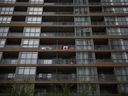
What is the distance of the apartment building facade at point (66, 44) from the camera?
3828 cm

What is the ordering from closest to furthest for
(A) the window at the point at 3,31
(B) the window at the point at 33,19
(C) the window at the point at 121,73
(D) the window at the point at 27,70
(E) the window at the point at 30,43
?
(C) the window at the point at 121,73, (D) the window at the point at 27,70, (E) the window at the point at 30,43, (A) the window at the point at 3,31, (B) the window at the point at 33,19

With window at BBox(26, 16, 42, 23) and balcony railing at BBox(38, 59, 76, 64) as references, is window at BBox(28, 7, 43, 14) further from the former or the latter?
balcony railing at BBox(38, 59, 76, 64)

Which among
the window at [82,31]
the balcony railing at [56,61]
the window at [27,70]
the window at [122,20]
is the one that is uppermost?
the window at [122,20]

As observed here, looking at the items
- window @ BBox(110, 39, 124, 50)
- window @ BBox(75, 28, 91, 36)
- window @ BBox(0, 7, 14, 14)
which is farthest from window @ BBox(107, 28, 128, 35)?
A: window @ BBox(0, 7, 14, 14)

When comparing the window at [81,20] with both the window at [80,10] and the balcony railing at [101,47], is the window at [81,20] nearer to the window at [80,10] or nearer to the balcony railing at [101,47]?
the window at [80,10]

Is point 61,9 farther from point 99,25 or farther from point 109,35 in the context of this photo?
point 109,35

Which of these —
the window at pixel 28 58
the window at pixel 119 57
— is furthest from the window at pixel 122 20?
the window at pixel 28 58

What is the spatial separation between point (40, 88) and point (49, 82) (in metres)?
2.65

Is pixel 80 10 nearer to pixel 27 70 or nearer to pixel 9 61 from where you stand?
pixel 27 70

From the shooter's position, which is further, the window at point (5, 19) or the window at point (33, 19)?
the window at point (33, 19)

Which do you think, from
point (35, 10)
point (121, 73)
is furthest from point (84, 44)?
point (35, 10)

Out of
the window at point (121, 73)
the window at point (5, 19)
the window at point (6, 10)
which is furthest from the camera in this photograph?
the window at point (6, 10)

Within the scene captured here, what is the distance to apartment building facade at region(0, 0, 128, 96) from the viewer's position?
3828cm

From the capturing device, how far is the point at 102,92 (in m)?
38.2
